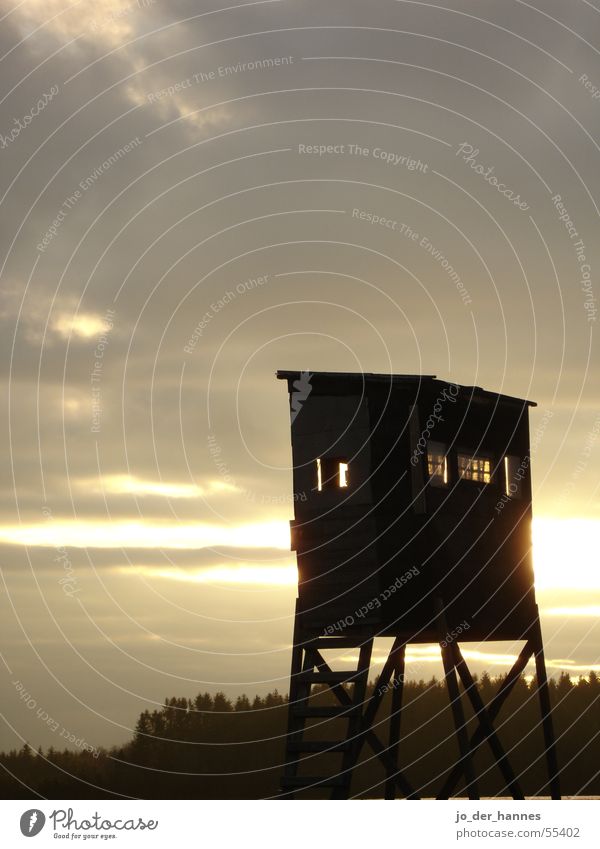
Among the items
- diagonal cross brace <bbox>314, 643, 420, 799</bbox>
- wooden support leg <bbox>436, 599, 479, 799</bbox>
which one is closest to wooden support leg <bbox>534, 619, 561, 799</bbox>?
wooden support leg <bbox>436, 599, 479, 799</bbox>

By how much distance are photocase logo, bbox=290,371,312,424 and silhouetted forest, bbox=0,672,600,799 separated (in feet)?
153

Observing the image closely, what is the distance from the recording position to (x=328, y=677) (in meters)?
28.8

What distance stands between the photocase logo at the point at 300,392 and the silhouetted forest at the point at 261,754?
46.7 meters

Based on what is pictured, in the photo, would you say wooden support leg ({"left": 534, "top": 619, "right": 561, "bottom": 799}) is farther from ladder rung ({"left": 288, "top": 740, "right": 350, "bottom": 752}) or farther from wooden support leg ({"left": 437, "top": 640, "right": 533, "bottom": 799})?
ladder rung ({"left": 288, "top": 740, "right": 350, "bottom": 752})

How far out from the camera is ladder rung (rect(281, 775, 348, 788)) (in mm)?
27189

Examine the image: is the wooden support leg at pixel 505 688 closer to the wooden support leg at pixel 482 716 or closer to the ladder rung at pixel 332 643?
the wooden support leg at pixel 482 716

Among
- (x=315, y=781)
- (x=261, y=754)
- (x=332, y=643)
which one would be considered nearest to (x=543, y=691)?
(x=332, y=643)

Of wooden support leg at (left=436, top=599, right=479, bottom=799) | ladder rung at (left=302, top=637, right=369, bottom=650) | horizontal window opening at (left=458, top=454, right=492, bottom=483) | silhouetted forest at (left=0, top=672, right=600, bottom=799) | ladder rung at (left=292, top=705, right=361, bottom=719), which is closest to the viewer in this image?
wooden support leg at (left=436, top=599, right=479, bottom=799)

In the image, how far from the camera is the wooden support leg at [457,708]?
27.7 metres

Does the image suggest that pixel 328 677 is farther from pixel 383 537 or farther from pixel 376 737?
pixel 383 537

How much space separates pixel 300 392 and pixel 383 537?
12.6ft
